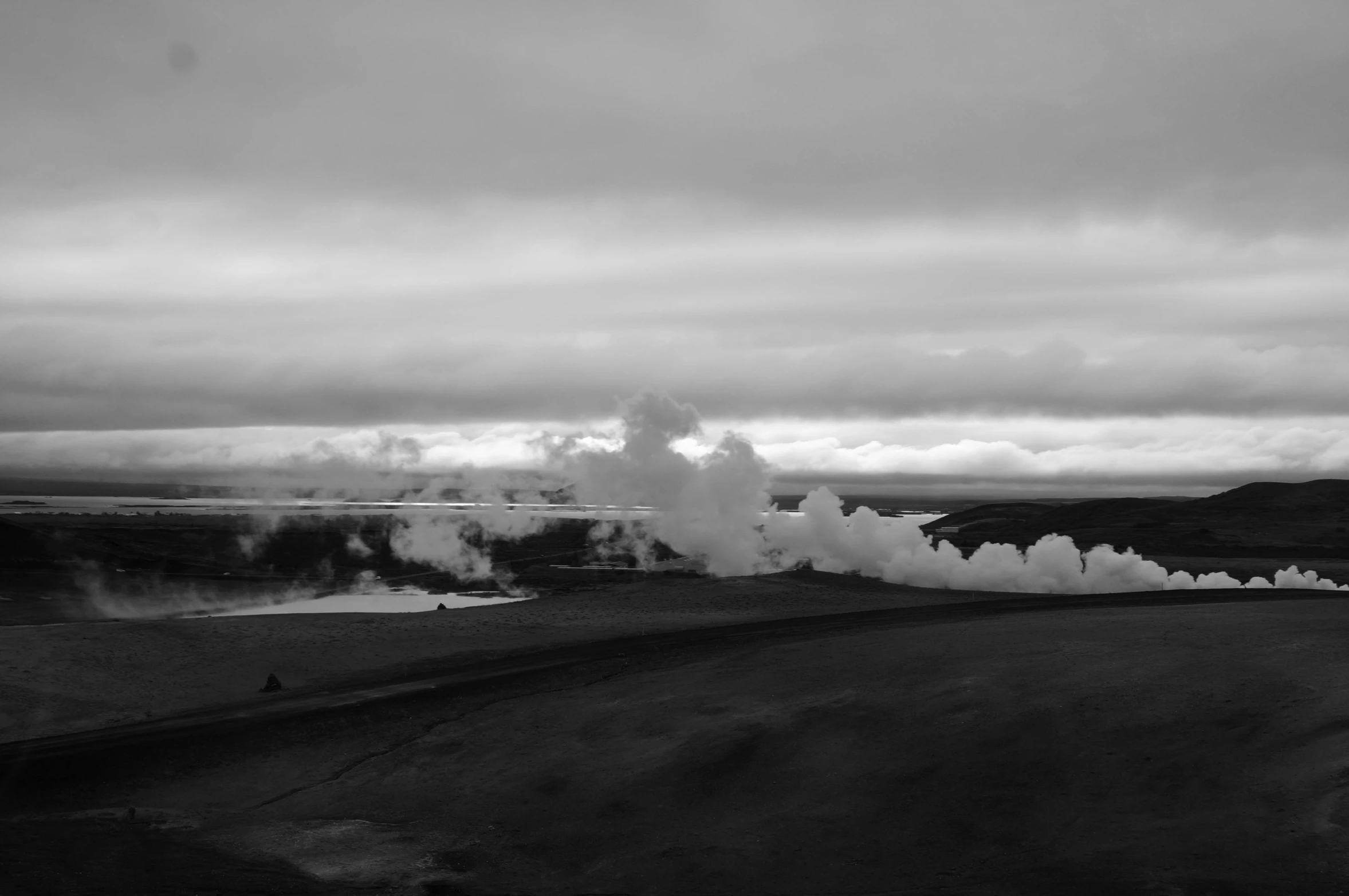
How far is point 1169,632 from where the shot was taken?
137 feet

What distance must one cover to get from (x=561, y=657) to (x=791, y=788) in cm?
2395

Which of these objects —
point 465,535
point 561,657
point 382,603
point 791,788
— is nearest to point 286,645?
point 561,657

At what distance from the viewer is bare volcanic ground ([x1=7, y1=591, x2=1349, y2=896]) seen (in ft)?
74.7

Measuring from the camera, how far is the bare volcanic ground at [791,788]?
22.8 meters

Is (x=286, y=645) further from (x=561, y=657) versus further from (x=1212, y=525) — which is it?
(x=1212, y=525)

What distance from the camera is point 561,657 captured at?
168ft

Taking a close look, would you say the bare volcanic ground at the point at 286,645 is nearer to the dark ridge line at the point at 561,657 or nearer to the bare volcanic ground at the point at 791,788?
the dark ridge line at the point at 561,657

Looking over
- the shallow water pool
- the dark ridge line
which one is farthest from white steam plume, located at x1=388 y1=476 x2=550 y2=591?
the dark ridge line

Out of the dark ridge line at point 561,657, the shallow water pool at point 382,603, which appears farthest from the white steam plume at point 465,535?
the dark ridge line at point 561,657

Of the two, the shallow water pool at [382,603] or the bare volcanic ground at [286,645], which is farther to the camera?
the shallow water pool at [382,603]

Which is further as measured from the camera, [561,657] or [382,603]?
[382,603]

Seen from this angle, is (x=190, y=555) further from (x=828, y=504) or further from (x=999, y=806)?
(x=999, y=806)

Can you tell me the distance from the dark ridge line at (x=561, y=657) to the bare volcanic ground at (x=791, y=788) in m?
1.83

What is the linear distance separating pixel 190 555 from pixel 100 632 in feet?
259
